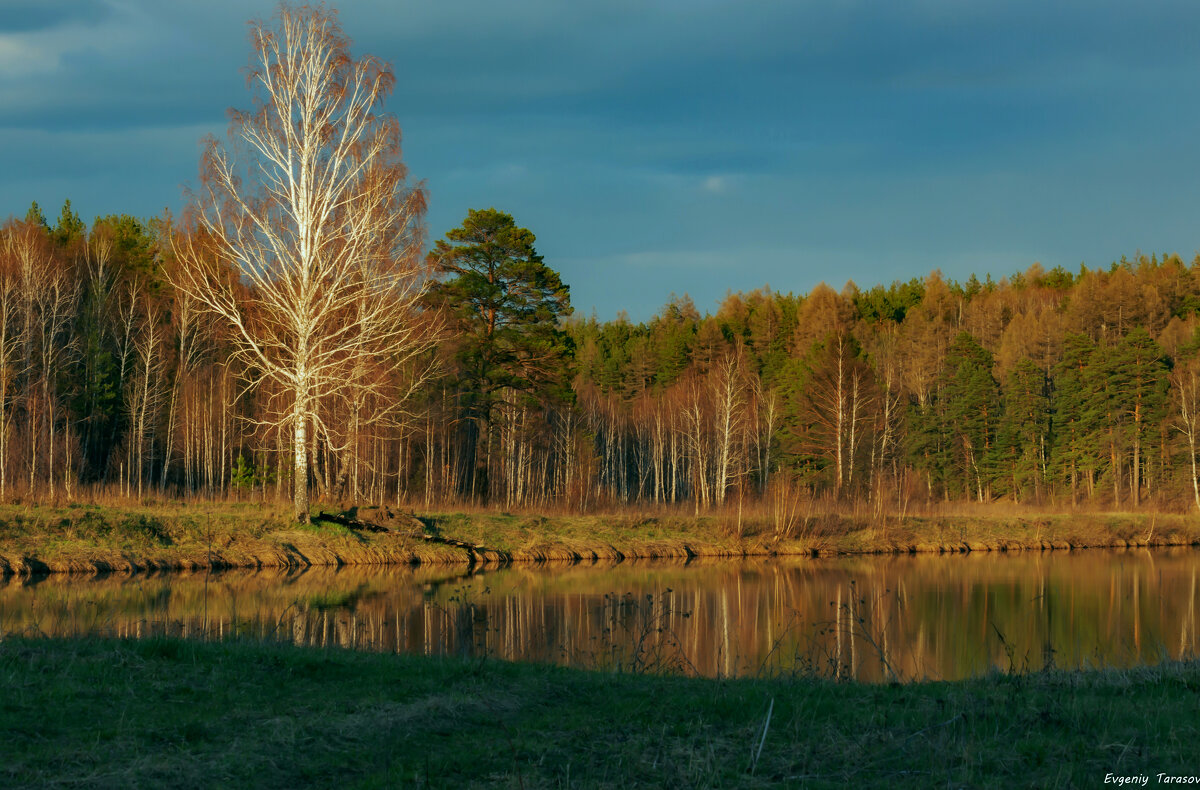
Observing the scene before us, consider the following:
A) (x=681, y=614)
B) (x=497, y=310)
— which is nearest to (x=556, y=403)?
(x=497, y=310)

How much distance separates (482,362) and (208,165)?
14.8 meters

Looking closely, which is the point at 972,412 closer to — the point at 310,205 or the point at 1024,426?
the point at 1024,426

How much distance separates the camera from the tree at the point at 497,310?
36000 mm

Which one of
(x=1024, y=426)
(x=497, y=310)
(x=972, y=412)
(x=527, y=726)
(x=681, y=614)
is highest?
(x=497, y=310)

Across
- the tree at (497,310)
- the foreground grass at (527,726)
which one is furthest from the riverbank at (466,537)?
the foreground grass at (527,726)

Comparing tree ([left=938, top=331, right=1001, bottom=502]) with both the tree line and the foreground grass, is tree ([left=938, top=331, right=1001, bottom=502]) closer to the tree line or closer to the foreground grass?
the tree line

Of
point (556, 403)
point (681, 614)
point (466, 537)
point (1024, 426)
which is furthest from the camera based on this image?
point (1024, 426)

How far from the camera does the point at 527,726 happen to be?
637 centimetres

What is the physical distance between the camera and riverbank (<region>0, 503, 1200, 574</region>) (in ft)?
71.8

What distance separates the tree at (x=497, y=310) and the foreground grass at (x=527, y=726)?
2819 centimetres

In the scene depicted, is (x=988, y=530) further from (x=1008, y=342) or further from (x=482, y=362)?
(x=1008, y=342)

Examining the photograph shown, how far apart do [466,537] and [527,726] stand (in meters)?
21.8

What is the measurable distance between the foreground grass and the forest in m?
16.7

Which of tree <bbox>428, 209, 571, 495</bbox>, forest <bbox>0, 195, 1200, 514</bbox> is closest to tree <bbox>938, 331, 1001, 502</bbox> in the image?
forest <bbox>0, 195, 1200, 514</bbox>
